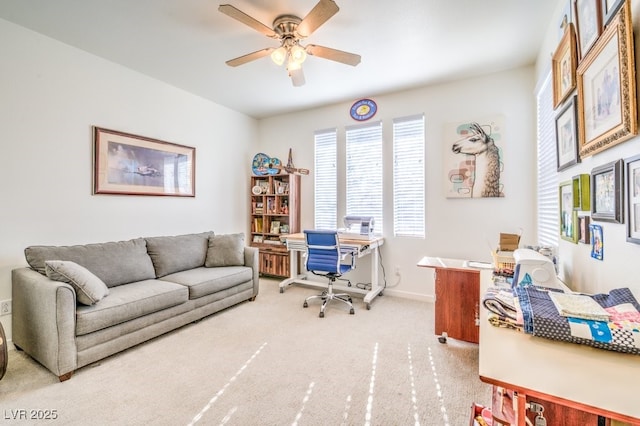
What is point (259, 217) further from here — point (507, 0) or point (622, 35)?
point (622, 35)

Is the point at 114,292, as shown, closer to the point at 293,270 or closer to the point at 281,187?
the point at 293,270

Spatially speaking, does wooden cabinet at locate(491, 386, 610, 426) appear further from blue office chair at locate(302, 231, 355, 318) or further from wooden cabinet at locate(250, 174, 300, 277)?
wooden cabinet at locate(250, 174, 300, 277)

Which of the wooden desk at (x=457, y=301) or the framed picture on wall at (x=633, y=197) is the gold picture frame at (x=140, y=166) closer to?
the wooden desk at (x=457, y=301)

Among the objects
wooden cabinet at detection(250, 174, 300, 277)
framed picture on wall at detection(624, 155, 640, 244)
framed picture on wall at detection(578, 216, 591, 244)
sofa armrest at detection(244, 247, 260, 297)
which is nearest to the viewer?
framed picture on wall at detection(624, 155, 640, 244)

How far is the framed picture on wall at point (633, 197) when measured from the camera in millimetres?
1047

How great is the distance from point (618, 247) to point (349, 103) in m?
3.40

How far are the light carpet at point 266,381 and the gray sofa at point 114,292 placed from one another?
0.16 meters

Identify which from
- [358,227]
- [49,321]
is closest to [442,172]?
[358,227]

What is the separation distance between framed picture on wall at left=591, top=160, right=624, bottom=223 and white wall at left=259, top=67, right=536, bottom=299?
1802 mm

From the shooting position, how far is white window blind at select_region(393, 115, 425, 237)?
3.57m

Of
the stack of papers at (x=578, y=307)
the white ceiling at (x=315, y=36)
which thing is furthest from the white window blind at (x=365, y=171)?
the stack of papers at (x=578, y=307)

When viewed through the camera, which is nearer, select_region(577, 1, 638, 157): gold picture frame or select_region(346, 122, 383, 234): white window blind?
select_region(577, 1, 638, 157): gold picture frame

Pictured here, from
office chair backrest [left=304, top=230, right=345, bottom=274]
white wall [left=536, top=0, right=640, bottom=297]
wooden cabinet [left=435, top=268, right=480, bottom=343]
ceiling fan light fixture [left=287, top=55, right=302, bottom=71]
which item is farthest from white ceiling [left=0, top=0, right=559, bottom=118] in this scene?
wooden cabinet [left=435, top=268, right=480, bottom=343]

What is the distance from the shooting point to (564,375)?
2.47 ft
